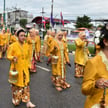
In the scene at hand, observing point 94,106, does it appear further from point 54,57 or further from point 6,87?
point 6,87

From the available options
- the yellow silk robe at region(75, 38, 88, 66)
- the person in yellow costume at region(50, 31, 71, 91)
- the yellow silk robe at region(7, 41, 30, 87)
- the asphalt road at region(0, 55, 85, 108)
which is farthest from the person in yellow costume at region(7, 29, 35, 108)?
the yellow silk robe at region(75, 38, 88, 66)

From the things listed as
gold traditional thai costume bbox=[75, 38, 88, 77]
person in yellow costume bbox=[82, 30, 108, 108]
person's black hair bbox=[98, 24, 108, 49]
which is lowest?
gold traditional thai costume bbox=[75, 38, 88, 77]

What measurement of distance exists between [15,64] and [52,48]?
1.52 metres

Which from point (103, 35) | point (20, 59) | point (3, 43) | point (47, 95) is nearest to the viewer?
point (103, 35)


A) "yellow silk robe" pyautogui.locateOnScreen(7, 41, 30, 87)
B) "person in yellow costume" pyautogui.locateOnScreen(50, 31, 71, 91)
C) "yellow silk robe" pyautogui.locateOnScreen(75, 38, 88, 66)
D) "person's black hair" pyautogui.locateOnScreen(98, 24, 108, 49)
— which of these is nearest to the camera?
"person's black hair" pyautogui.locateOnScreen(98, 24, 108, 49)

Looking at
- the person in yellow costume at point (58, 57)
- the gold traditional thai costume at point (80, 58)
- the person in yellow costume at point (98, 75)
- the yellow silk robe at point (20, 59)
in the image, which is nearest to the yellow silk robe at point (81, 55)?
the gold traditional thai costume at point (80, 58)

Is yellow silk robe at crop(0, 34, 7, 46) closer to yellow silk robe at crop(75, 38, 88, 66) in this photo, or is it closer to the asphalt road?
the asphalt road

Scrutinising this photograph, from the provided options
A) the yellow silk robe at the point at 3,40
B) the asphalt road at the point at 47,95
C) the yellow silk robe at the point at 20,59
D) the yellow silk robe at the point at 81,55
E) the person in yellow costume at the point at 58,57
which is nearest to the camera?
the yellow silk robe at the point at 20,59

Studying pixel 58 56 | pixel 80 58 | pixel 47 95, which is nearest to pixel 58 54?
pixel 58 56

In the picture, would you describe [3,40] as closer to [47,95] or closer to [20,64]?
[47,95]

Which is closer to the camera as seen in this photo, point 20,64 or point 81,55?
point 20,64

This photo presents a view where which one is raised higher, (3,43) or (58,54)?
(58,54)

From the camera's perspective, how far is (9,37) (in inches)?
501

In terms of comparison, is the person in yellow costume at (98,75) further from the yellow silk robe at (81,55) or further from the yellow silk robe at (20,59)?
the yellow silk robe at (81,55)
